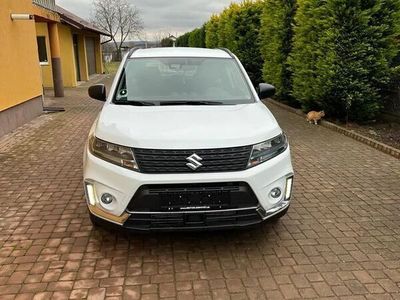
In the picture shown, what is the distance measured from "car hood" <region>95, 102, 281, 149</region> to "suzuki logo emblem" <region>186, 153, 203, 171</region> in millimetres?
79

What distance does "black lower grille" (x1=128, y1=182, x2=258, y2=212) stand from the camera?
333cm

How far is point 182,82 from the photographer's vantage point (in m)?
4.80

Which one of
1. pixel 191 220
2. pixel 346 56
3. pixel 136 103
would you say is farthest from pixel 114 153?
pixel 346 56

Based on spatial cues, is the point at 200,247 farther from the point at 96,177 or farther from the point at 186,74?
the point at 186,74

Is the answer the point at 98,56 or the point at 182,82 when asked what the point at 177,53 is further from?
the point at 98,56

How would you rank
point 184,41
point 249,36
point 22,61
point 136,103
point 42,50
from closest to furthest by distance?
1. point 136,103
2. point 22,61
3. point 249,36
4. point 42,50
5. point 184,41

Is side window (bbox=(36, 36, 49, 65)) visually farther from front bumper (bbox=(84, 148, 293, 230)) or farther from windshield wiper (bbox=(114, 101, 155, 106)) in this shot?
front bumper (bbox=(84, 148, 293, 230))

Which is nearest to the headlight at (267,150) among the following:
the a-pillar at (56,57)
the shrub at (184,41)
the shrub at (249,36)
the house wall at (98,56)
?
the shrub at (249,36)

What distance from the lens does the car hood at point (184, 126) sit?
134 inches

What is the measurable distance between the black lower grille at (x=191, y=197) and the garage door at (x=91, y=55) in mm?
23969

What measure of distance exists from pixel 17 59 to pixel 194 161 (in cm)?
821

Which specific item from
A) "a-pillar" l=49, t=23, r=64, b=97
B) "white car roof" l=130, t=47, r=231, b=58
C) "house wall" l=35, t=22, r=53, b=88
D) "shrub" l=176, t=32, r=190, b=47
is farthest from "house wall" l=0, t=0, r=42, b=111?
"shrub" l=176, t=32, r=190, b=47

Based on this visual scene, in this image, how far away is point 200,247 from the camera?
3.85m

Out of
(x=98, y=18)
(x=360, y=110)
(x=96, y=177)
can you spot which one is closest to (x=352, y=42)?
(x=360, y=110)
